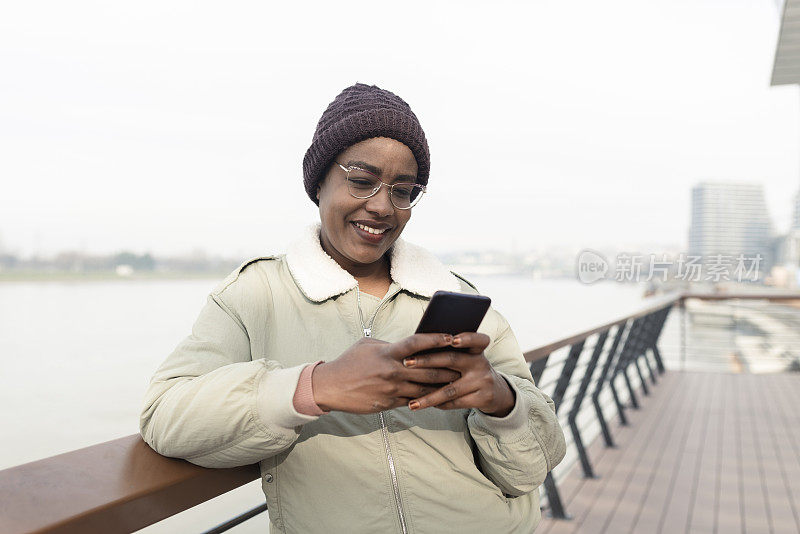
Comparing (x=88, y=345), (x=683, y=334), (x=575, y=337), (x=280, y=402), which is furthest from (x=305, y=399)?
(x=88, y=345)

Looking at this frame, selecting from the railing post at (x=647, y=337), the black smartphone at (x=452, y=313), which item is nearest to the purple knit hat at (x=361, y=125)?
the black smartphone at (x=452, y=313)

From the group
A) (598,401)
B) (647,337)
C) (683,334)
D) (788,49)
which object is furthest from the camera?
(683,334)

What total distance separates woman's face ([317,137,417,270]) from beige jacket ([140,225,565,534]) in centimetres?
6

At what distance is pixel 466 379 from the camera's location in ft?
2.58

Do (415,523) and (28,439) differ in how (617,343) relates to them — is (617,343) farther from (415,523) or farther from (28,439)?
(28,439)

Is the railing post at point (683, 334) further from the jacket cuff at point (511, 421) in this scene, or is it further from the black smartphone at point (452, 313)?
the black smartphone at point (452, 313)

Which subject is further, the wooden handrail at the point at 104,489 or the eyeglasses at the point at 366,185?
the eyeglasses at the point at 366,185

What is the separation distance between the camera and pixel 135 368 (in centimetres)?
2062

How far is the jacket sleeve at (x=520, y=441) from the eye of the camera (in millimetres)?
899

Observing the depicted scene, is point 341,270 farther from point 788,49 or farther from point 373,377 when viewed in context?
point 788,49

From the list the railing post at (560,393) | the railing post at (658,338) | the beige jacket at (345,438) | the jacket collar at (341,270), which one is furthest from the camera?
the railing post at (658,338)

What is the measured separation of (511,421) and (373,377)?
10.8 inches

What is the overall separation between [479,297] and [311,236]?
1.69 feet

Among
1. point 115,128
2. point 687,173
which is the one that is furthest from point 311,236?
point 687,173
